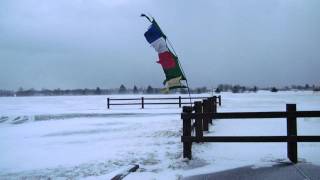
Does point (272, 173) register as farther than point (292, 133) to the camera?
No

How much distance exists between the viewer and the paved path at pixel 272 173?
686cm

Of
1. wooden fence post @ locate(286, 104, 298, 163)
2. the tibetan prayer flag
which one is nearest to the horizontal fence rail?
wooden fence post @ locate(286, 104, 298, 163)

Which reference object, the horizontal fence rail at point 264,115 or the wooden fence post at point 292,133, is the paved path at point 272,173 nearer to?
the wooden fence post at point 292,133

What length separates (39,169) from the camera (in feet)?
30.2

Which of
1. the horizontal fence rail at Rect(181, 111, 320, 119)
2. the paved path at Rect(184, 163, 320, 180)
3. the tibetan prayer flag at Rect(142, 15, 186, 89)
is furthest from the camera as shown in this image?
the tibetan prayer flag at Rect(142, 15, 186, 89)

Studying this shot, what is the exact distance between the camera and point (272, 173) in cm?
726

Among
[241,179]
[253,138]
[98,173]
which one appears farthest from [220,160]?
[98,173]

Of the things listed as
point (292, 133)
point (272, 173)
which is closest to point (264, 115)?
point (292, 133)

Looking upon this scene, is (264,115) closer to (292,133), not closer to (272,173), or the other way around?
(292,133)

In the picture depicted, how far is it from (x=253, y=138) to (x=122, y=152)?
402 cm

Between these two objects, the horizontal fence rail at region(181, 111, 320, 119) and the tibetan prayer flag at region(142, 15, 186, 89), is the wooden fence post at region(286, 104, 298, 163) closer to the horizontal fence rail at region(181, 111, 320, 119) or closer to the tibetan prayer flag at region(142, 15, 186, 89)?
the horizontal fence rail at region(181, 111, 320, 119)

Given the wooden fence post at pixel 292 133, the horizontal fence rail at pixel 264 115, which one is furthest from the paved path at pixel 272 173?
the horizontal fence rail at pixel 264 115

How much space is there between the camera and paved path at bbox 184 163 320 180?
6.86 metres

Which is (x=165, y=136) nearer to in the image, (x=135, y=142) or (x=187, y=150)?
(x=135, y=142)
